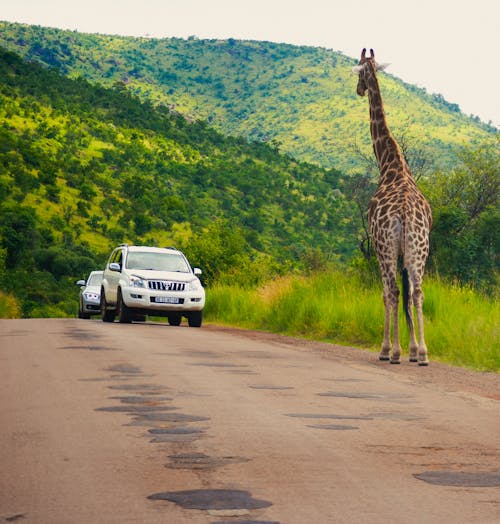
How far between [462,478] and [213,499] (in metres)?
1.58

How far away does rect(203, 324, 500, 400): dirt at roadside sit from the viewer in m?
11.6

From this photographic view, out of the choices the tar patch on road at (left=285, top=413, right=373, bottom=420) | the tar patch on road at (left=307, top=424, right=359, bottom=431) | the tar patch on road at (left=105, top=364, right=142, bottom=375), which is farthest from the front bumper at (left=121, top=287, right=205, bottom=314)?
the tar patch on road at (left=307, top=424, right=359, bottom=431)

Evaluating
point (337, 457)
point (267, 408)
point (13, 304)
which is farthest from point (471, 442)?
point (13, 304)

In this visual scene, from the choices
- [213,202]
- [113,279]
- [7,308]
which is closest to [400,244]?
[113,279]

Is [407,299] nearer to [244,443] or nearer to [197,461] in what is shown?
[244,443]

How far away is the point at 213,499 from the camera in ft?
18.0

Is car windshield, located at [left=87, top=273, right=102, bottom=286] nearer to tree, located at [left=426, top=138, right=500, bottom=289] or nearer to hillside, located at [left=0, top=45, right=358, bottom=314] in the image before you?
tree, located at [left=426, top=138, right=500, bottom=289]

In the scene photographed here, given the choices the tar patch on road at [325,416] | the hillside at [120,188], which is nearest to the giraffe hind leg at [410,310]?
the tar patch on road at [325,416]

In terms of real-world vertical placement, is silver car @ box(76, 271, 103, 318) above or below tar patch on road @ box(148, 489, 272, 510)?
below

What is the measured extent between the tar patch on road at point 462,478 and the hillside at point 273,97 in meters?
136

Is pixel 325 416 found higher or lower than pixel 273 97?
lower

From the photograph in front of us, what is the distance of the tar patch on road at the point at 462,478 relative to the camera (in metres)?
6.08

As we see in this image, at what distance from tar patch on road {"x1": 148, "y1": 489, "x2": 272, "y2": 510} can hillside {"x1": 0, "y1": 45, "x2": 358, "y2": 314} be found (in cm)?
6242

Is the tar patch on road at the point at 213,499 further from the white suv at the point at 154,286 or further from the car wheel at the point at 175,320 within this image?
the car wheel at the point at 175,320
